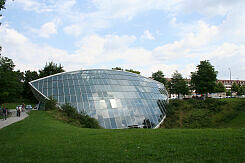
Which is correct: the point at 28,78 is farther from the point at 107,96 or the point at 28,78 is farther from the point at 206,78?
the point at 206,78

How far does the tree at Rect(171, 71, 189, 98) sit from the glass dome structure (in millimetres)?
28889

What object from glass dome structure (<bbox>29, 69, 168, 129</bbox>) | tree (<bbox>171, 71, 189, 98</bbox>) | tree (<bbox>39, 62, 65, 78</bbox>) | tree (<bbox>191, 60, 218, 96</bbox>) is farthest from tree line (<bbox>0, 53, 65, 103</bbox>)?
tree (<bbox>191, 60, 218, 96</bbox>)

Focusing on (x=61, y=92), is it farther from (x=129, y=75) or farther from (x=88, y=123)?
(x=129, y=75)

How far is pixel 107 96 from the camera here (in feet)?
95.9

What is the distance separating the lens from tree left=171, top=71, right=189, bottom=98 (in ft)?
207

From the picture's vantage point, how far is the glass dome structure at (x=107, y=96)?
87.6 feet

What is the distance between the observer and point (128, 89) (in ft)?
108

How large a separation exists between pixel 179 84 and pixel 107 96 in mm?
40640

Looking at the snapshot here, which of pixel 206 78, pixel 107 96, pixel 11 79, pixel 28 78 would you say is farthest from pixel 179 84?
pixel 28 78

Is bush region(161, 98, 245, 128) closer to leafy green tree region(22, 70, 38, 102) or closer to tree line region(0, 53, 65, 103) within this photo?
tree line region(0, 53, 65, 103)

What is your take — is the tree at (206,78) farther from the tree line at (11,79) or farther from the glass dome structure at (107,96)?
the tree line at (11,79)

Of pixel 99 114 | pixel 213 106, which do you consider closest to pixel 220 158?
pixel 99 114

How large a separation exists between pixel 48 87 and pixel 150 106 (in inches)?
674

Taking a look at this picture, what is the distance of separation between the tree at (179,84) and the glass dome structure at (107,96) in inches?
1137
